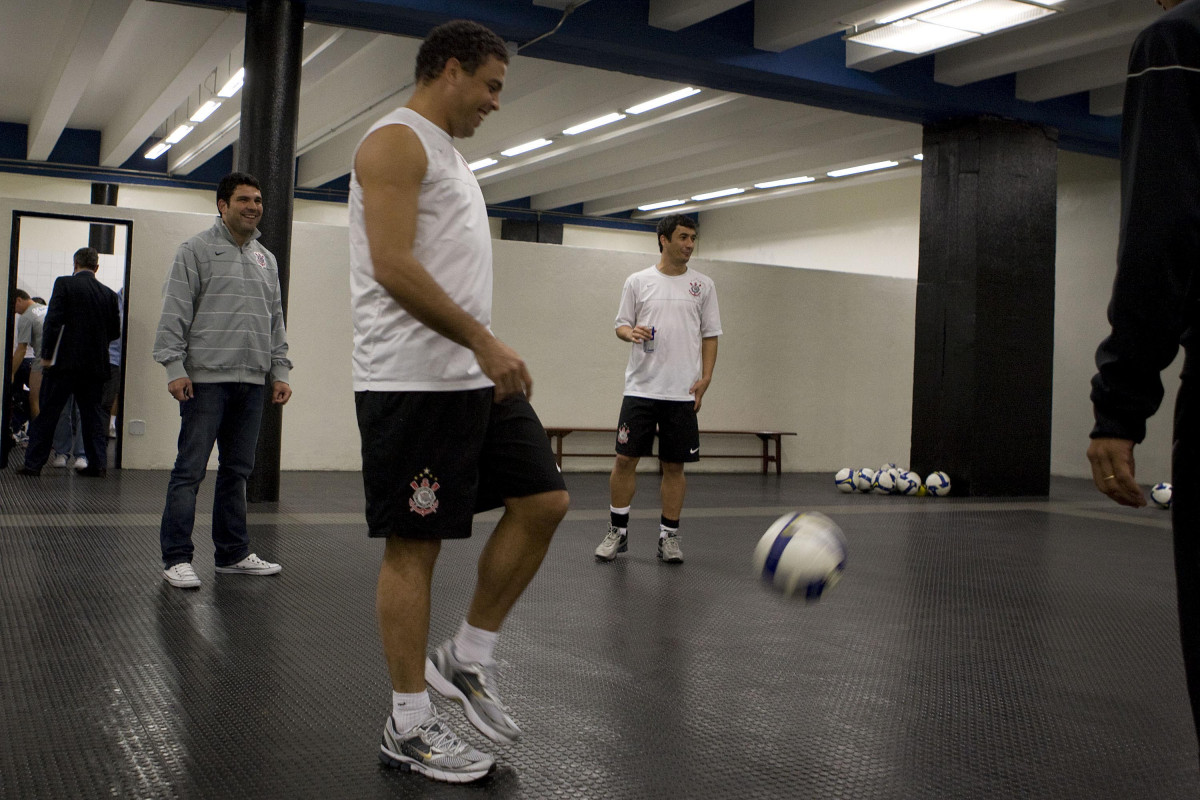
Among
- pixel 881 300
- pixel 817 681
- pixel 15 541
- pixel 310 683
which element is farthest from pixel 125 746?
pixel 881 300

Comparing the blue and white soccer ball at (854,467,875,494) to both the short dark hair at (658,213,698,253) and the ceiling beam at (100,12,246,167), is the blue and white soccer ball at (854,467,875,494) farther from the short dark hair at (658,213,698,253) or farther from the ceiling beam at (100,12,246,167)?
the ceiling beam at (100,12,246,167)

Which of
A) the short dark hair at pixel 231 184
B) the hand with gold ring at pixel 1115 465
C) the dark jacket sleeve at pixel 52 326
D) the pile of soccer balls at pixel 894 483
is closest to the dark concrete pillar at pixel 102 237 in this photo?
the dark jacket sleeve at pixel 52 326

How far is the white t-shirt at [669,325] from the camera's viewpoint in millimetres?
4828

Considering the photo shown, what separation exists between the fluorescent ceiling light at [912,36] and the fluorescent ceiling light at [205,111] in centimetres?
722

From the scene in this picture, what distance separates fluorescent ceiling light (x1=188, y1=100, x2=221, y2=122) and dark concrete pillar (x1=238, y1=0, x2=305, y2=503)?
5263mm

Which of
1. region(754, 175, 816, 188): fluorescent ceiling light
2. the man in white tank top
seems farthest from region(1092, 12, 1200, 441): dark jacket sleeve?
region(754, 175, 816, 188): fluorescent ceiling light

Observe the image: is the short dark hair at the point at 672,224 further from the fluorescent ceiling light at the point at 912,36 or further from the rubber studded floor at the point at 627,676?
the fluorescent ceiling light at the point at 912,36

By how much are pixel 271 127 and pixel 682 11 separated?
9.59 ft

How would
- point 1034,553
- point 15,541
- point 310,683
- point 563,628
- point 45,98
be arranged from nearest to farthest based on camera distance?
point 310,683 → point 563,628 → point 15,541 → point 1034,553 → point 45,98

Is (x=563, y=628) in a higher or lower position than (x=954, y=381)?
lower

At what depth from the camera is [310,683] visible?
272 cm

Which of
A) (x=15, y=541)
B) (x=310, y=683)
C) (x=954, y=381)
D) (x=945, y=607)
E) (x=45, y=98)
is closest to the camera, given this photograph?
(x=310, y=683)

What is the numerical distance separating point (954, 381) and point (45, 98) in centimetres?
1078

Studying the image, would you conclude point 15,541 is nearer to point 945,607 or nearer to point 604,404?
point 945,607
